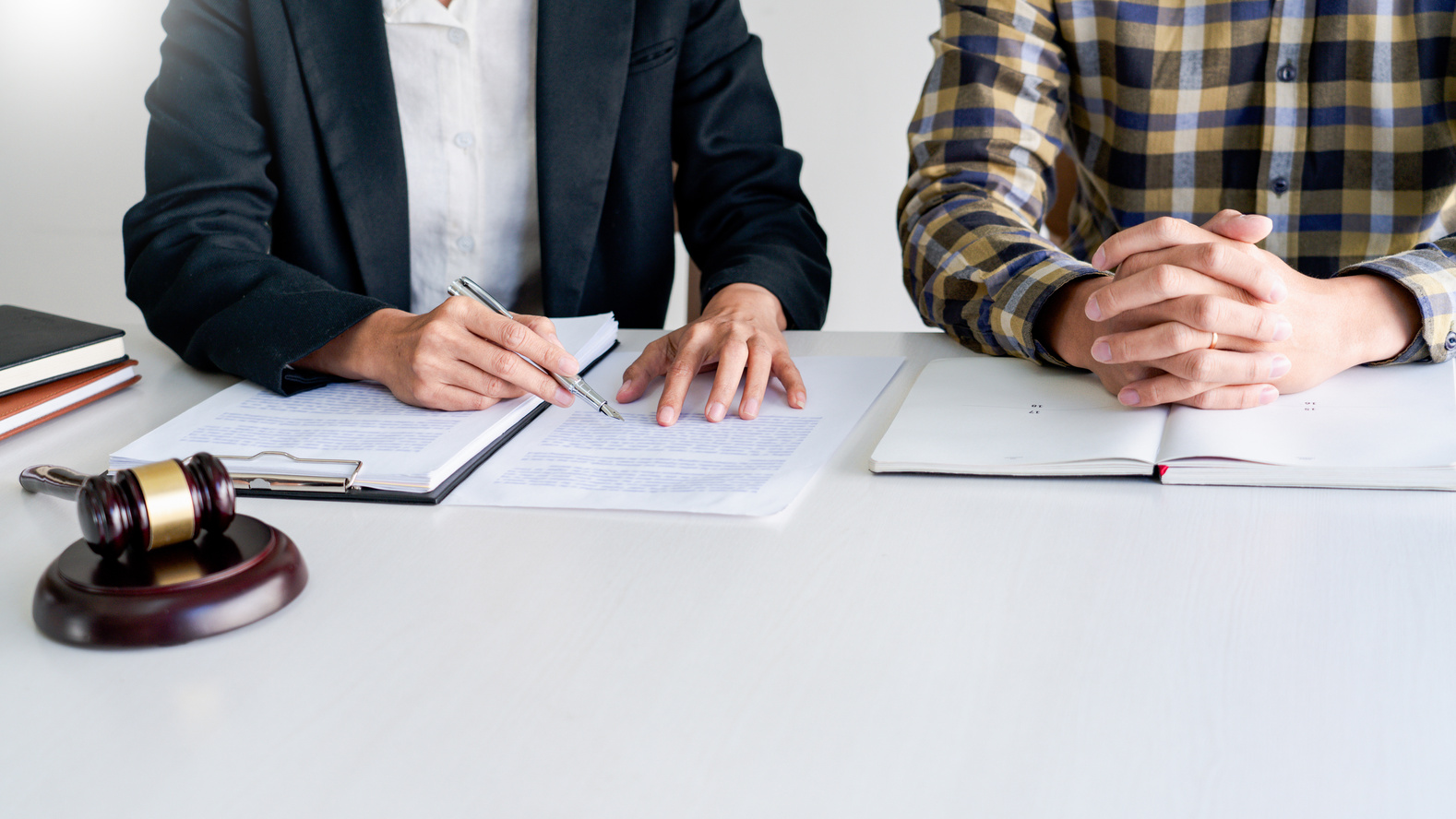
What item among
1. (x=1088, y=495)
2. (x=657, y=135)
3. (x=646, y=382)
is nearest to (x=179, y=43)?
(x=657, y=135)

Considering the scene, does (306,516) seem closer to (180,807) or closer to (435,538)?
(435,538)

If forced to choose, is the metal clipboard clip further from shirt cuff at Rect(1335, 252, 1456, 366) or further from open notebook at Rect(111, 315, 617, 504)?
shirt cuff at Rect(1335, 252, 1456, 366)

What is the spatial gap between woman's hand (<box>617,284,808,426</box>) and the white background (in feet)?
5.97

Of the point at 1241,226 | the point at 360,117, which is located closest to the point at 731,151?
the point at 360,117

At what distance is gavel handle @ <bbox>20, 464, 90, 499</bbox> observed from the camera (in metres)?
0.73

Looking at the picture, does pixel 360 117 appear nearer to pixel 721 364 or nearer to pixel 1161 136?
pixel 721 364

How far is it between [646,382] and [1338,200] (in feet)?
2.76

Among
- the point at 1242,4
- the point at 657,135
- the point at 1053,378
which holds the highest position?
the point at 1242,4

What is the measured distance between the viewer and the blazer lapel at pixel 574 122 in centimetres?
130

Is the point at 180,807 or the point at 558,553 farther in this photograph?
the point at 558,553

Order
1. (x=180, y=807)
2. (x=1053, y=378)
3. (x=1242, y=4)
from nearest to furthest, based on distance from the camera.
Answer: (x=180, y=807) → (x=1053, y=378) → (x=1242, y=4)

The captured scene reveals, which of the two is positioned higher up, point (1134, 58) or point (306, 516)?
point (1134, 58)

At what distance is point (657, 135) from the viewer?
4.61 ft

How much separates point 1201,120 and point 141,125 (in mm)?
3301
